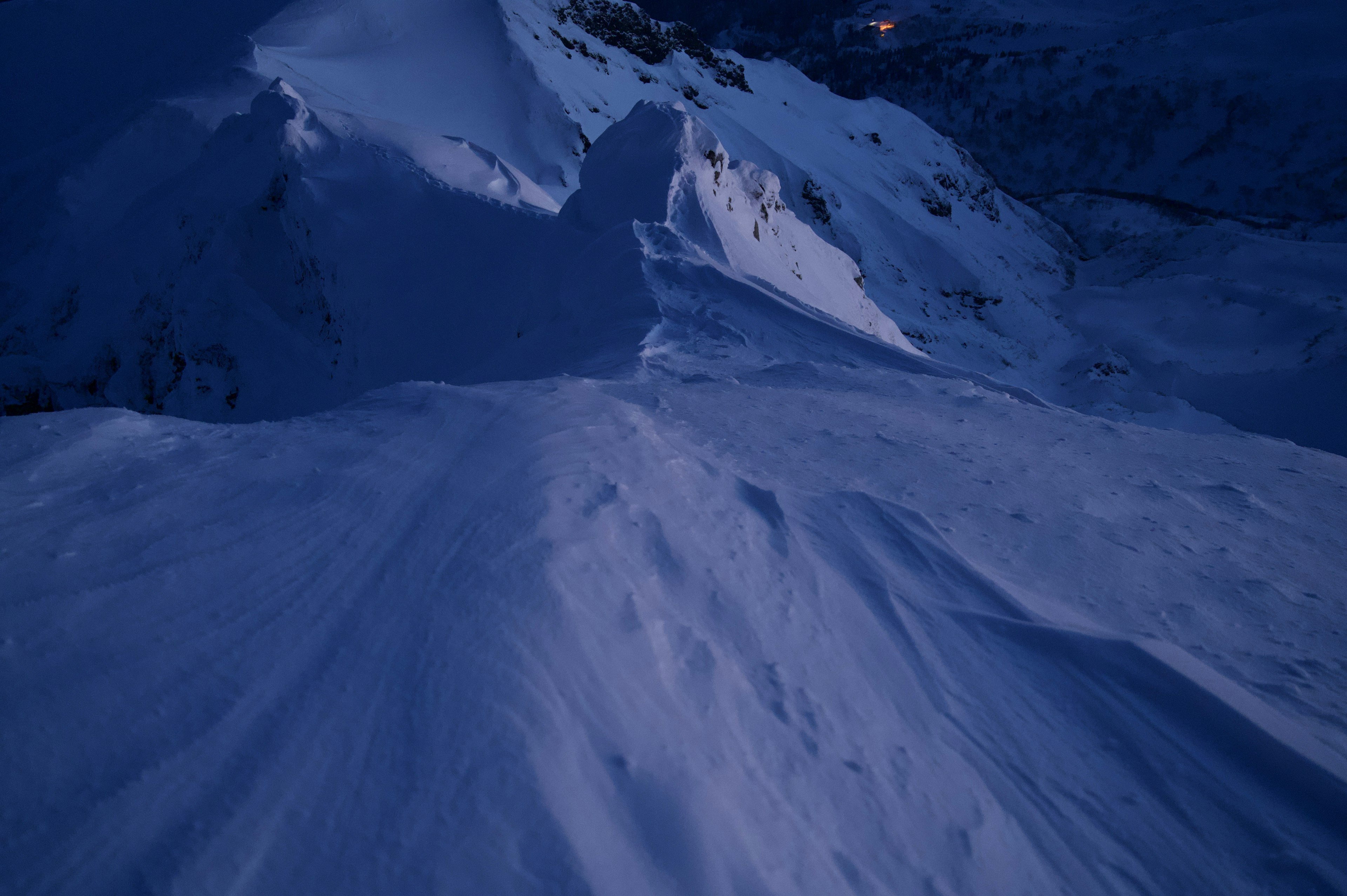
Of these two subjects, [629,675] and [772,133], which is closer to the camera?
[629,675]

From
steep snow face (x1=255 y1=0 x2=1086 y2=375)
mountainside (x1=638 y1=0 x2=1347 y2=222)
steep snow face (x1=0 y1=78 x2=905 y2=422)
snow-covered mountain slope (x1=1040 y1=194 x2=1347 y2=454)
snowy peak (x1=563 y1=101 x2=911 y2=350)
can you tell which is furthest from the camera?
mountainside (x1=638 y1=0 x2=1347 y2=222)

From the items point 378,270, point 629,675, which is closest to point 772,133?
point 378,270

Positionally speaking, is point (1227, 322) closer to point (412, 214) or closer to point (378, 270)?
point (412, 214)

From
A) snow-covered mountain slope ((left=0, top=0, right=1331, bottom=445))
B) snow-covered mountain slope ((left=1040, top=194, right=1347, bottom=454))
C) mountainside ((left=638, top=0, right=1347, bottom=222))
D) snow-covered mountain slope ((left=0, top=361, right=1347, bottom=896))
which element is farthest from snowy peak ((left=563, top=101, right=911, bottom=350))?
mountainside ((left=638, top=0, right=1347, bottom=222))

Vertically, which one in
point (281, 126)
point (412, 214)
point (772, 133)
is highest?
point (772, 133)

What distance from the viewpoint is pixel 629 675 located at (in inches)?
45.6

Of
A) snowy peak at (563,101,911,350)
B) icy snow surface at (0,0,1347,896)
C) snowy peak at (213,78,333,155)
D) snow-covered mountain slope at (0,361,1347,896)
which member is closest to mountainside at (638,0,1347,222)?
snowy peak at (563,101,911,350)

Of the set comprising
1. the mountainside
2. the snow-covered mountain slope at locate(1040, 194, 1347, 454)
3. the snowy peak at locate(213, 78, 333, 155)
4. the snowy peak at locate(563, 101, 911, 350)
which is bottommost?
the snow-covered mountain slope at locate(1040, 194, 1347, 454)

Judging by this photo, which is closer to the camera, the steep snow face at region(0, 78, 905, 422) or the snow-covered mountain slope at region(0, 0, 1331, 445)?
the steep snow face at region(0, 78, 905, 422)

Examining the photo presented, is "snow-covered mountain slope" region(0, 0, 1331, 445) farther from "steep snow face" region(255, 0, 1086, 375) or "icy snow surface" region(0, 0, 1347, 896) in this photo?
"icy snow surface" region(0, 0, 1347, 896)

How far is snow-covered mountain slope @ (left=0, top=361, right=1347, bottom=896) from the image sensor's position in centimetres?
94

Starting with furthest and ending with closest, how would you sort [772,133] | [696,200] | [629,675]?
1. [772,133]
2. [696,200]
3. [629,675]

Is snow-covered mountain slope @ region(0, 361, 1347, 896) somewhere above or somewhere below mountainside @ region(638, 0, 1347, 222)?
below

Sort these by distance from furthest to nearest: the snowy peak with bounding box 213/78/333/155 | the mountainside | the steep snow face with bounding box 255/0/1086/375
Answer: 1. the mountainside
2. the steep snow face with bounding box 255/0/1086/375
3. the snowy peak with bounding box 213/78/333/155
